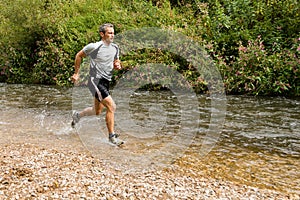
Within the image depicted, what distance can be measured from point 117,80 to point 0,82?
267 inches

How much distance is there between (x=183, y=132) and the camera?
7465mm

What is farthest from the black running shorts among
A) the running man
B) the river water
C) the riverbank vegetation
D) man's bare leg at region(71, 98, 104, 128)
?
the riverbank vegetation

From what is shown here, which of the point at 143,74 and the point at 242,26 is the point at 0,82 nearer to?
the point at 143,74

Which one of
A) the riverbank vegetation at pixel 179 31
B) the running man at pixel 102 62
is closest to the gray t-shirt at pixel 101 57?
the running man at pixel 102 62

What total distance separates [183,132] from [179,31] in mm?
7194

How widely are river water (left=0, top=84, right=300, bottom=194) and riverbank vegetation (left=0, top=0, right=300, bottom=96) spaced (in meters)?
1.10

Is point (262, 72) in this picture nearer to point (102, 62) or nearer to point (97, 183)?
point (102, 62)

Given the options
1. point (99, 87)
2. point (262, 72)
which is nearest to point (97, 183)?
point (99, 87)

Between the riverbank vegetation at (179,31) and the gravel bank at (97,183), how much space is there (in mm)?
8004

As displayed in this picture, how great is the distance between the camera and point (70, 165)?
5.09 meters

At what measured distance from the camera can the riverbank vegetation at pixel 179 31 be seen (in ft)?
40.3

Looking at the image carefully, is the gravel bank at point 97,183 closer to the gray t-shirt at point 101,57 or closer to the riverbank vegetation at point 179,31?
the gray t-shirt at point 101,57

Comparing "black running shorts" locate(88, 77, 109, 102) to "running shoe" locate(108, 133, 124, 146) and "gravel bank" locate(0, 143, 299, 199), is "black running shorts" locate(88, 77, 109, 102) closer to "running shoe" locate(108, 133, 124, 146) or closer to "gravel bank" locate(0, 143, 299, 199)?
"running shoe" locate(108, 133, 124, 146)

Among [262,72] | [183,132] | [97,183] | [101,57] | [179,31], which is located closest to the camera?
[97,183]
